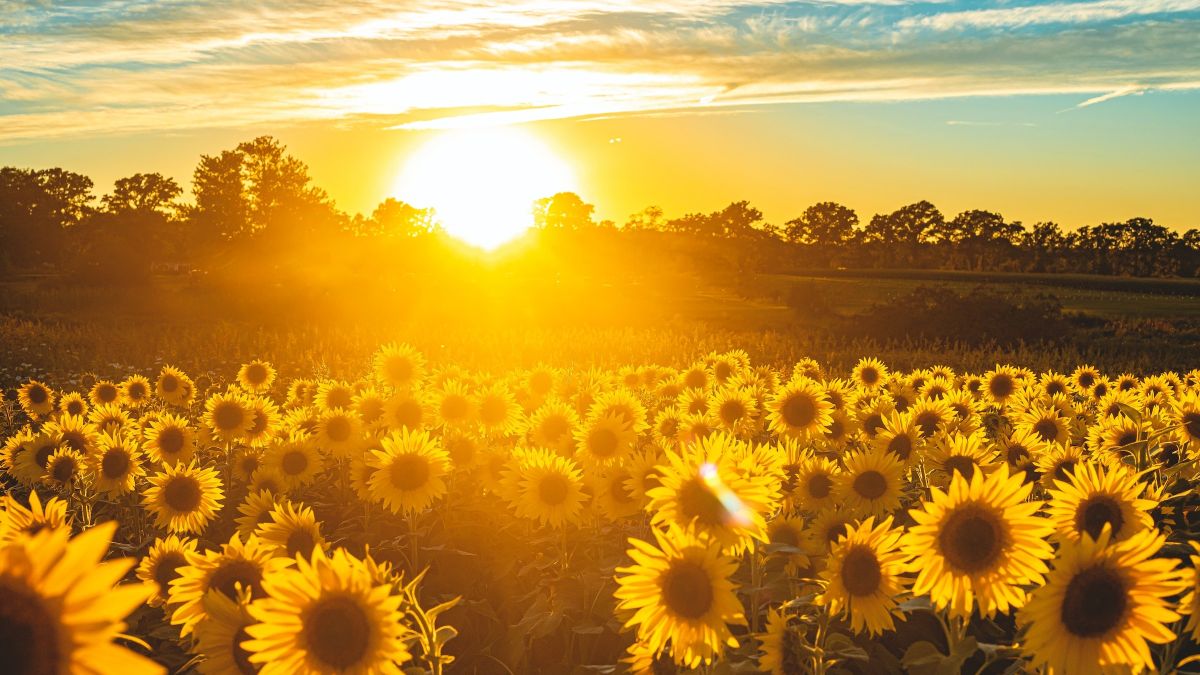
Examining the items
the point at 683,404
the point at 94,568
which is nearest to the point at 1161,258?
the point at 683,404

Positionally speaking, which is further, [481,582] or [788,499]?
[481,582]

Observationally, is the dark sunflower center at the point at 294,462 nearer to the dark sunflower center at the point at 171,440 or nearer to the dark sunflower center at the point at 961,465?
the dark sunflower center at the point at 171,440

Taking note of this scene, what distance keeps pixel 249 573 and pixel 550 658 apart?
6.24ft

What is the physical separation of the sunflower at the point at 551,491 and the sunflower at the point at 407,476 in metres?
0.42

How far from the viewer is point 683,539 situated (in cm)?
242

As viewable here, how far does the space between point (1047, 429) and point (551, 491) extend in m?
3.62

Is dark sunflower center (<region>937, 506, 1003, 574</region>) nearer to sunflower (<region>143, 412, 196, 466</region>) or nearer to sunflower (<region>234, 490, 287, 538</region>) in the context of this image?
sunflower (<region>234, 490, 287, 538</region>)

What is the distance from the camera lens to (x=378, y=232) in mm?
110125


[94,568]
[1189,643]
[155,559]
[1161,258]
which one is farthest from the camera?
[1161,258]

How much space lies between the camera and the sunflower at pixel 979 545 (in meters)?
2.35

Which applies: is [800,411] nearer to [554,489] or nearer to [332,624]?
[554,489]

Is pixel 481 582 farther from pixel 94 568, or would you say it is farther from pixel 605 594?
pixel 94 568

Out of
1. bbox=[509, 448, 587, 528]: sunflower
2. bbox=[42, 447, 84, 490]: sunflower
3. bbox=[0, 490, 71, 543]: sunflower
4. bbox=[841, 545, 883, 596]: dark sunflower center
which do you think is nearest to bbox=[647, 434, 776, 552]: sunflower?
bbox=[841, 545, 883, 596]: dark sunflower center

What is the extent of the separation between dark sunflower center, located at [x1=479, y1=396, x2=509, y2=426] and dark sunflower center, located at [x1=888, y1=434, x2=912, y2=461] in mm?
2959
